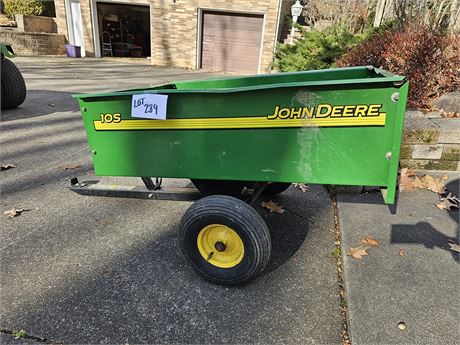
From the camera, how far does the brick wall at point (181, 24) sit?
12.9 metres

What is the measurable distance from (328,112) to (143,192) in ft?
5.32

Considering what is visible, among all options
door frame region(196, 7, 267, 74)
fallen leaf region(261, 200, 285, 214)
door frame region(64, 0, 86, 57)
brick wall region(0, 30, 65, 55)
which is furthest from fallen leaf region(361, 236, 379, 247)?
brick wall region(0, 30, 65, 55)

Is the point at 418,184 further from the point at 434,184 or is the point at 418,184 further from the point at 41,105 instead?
the point at 41,105

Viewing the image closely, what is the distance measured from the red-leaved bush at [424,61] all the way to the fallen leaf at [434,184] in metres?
1.06

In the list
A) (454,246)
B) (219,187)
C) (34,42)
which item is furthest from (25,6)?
(454,246)

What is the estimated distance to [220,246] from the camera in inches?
85.4

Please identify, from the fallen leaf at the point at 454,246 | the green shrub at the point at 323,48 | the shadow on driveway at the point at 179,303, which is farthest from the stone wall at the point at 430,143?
the green shrub at the point at 323,48

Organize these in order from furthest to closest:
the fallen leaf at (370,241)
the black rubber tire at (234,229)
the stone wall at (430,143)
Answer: the stone wall at (430,143), the fallen leaf at (370,241), the black rubber tire at (234,229)

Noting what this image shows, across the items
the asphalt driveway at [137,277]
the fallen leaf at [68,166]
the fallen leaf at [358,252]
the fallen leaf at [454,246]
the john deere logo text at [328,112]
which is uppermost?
the john deere logo text at [328,112]

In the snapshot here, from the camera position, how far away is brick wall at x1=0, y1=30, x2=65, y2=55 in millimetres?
14406

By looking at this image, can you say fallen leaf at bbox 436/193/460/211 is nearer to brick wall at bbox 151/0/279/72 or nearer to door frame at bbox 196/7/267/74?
brick wall at bbox 151/0/279/72

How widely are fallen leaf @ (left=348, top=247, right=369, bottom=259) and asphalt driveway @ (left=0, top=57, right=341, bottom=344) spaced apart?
16 cm

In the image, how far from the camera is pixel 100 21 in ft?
53.2

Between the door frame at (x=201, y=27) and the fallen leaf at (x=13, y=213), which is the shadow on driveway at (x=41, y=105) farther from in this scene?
the door frame at (x=201, y=27)
